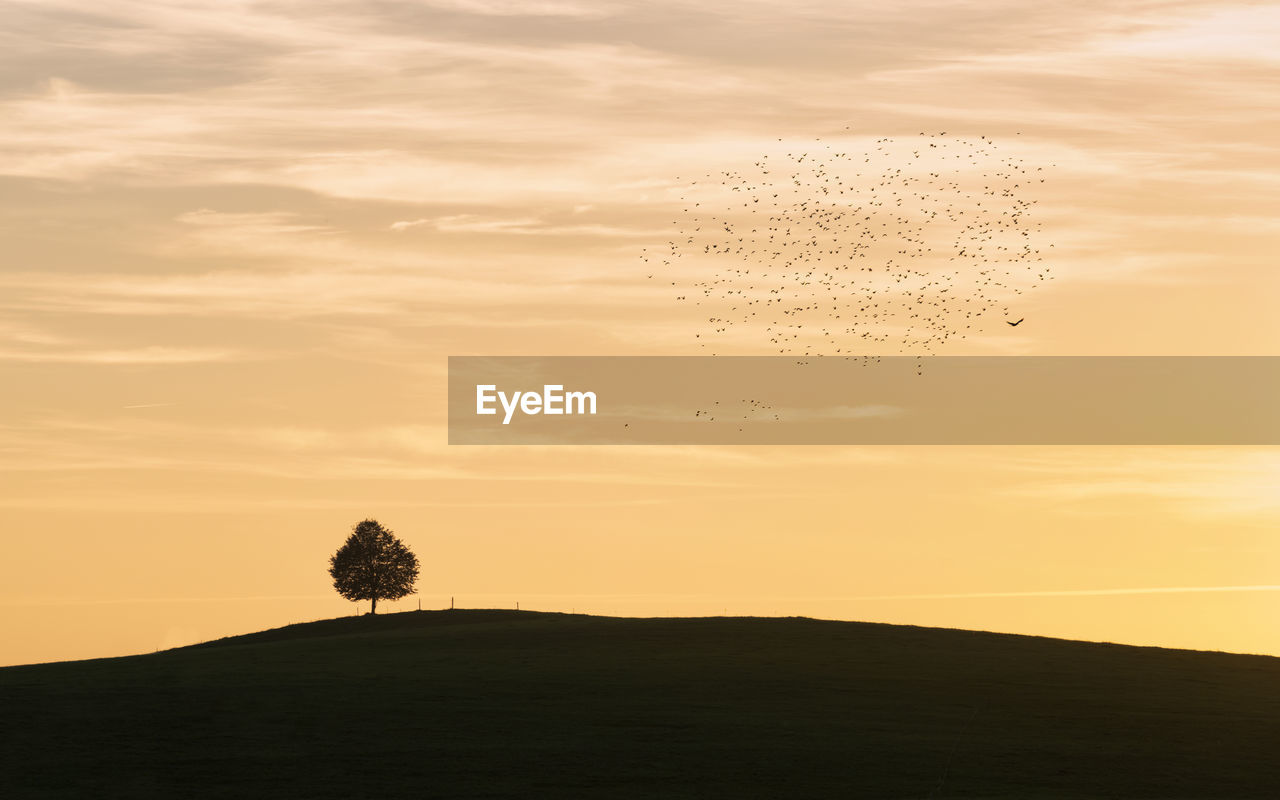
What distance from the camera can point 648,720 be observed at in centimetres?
5547

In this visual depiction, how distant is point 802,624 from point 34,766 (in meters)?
50.5

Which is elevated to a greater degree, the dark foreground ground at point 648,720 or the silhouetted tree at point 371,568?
the silhouetted tree at point 371,568

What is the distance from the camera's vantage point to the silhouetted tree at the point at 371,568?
381 ft

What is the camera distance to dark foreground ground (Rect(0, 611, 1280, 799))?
152 feet

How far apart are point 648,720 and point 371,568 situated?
65.0m

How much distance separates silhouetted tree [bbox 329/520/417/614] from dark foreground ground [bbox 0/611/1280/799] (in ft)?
117

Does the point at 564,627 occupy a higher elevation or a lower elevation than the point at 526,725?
higher

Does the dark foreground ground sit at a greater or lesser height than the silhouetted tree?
lesser

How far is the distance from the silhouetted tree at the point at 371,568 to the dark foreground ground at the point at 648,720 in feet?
117

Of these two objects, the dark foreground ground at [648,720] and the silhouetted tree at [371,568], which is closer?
the dark foreground ground at [648,720]

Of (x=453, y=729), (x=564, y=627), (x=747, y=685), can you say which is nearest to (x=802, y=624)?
(x=564, y=627)

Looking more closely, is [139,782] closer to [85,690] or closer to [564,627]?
[85,690]

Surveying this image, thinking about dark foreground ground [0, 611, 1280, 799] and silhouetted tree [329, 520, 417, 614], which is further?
silhouetted tree [329, 520, 417, 614]

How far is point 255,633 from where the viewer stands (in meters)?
102
